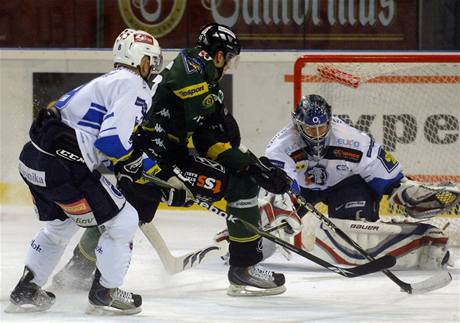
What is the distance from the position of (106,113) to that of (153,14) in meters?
3.04

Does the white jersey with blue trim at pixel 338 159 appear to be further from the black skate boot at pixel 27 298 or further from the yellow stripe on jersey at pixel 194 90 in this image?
the black skate boot at pixel 27 298

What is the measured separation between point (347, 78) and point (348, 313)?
179 cm

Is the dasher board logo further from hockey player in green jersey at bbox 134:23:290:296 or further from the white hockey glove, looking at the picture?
hockey player in green jersey at bbox 134:23:290:296

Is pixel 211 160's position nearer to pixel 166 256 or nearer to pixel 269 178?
pixel 269 178

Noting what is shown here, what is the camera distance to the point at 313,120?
15.9ft

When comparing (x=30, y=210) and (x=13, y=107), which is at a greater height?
(x=13, y=107)

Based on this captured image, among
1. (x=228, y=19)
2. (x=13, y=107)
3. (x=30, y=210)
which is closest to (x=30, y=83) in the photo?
(x=13, y=107)

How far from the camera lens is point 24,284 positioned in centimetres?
405

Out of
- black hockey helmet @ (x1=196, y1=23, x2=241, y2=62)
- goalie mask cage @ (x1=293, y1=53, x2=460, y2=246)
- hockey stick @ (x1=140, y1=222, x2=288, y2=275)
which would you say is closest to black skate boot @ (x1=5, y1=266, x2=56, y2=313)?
hockey stick @ (x1=140, y1=222, x2=288, y2=275)

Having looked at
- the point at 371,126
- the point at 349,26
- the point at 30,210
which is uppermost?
the point at 349,26

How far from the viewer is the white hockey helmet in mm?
4035

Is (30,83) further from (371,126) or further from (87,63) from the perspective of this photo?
(371,126)

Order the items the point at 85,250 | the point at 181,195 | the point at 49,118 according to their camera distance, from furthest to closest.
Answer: the point at 85,250
the point at 181,195
the point at 49,118

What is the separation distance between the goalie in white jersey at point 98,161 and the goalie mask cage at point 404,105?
188cm
